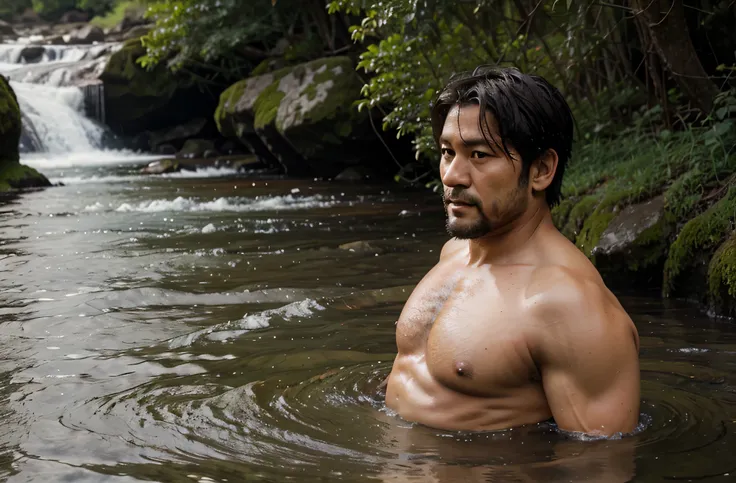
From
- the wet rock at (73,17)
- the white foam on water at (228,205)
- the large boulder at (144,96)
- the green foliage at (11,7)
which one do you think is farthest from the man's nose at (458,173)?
the green foliage at (11,7)

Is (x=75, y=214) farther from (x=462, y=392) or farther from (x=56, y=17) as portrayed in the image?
(x=56, y=17)

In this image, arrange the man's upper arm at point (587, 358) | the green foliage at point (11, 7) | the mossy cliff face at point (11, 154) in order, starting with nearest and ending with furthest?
1. the man's upper arm at point (587, 358)
2. the mossy cliff face at point (11, 154)
3. the green foliage at point (11, 7)

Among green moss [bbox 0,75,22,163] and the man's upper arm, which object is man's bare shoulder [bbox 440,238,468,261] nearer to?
the man's upper arm

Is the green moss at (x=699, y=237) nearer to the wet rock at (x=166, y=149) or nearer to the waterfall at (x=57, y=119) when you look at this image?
the waterfall at (x=57, y=119)

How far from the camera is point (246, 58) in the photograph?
23.1 meters

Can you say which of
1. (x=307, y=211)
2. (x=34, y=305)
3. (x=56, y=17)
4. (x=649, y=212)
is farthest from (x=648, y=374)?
(x=56, y=17)

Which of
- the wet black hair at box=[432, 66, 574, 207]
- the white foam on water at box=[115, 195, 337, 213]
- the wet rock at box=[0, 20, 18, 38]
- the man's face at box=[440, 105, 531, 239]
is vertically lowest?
the white foam on water at box=[115, 195, 337, 213]

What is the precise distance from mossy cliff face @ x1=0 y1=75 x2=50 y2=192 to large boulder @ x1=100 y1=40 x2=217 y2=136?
7.54m

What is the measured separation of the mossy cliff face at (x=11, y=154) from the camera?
15.8 m

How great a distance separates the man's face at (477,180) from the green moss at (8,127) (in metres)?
14.9

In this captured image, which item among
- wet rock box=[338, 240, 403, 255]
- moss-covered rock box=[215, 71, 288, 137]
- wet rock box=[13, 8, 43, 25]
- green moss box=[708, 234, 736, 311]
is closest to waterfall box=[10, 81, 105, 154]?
moss-covered rock box=[215, 71, 288, 137]

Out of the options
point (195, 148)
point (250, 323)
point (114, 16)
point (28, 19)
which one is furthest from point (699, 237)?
point (28, 19)

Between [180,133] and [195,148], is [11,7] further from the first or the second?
[195,148]

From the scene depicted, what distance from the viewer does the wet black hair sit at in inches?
112
